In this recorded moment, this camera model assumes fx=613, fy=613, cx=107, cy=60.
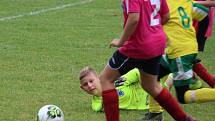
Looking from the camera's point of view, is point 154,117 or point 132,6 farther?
point 154,117

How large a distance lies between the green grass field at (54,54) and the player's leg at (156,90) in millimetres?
671

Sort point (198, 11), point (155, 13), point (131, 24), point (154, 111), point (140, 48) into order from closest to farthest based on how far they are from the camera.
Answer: point (131, 24) → point (140, 48) → point (155, 13) → point (154, 111) → point (198, 11)

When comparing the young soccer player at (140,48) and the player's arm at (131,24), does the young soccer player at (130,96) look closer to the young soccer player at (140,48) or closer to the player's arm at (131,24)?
the young soccer player at (140,48)

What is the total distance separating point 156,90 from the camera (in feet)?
18.8

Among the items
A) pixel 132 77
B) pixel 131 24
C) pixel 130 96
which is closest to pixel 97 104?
pixel 130 96

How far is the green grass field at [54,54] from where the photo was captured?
22.2 feet

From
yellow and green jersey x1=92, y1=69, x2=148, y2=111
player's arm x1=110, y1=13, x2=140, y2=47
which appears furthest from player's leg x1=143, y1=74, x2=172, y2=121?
player's arm x1=110, y1=13, x2=140, y2=47

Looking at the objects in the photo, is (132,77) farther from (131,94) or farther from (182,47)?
(182,47)

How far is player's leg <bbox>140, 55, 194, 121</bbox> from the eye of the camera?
18.3ft

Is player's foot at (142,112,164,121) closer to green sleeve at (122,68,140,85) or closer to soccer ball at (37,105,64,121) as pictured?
green sleeve at (122,68,140,85)

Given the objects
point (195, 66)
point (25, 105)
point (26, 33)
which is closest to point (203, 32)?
point (195, 66)

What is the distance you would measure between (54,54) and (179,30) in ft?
13.2

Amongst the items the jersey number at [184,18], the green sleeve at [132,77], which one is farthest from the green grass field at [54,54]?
the jersey number at [184,18]

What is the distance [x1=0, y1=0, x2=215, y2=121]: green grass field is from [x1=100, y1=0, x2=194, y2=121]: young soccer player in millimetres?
829
